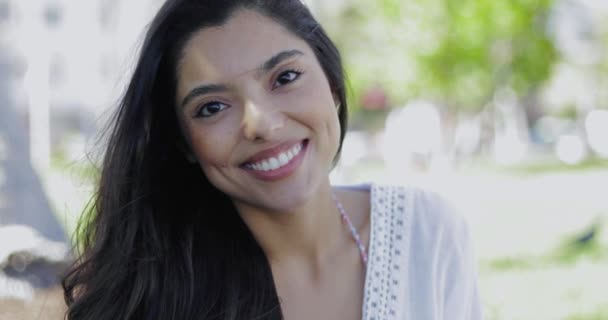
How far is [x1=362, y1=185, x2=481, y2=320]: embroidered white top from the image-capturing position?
230 centimetres

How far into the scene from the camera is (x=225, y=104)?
2135 mm

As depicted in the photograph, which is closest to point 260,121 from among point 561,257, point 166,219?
point 166,219

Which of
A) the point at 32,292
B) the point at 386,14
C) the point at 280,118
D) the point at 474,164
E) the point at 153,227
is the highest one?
the point at 386,14

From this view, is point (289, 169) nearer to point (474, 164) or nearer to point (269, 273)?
point (269, 273)

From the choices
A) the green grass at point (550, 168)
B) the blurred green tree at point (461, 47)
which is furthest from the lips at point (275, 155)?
the green grass at point (550, 168)

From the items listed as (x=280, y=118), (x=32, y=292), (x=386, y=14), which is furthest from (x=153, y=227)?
(x=386, y=14)

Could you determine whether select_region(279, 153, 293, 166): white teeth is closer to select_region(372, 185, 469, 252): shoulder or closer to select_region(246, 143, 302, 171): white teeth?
select_region(246, 143, 302, 171): white teeth

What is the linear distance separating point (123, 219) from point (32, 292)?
1.07 meters

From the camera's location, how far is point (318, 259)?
2436mm

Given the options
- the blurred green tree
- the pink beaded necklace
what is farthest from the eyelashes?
the blurred green tree

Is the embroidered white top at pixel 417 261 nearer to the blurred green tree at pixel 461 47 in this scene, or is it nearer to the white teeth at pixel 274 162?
the white teeth at pixel 274 162

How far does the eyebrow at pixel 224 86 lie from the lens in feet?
6.94

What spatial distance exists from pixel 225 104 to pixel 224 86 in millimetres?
47

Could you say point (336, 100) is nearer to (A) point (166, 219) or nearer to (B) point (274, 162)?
(B) point (274, 162)
